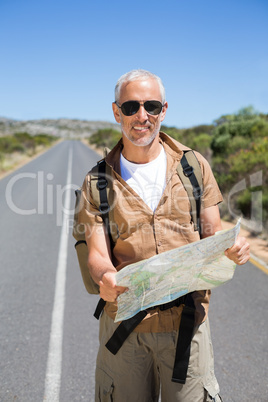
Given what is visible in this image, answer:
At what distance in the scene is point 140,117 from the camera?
5.78 feet

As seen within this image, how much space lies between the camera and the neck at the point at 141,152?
1.84 m

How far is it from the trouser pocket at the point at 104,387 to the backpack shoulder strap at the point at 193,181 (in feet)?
2.72

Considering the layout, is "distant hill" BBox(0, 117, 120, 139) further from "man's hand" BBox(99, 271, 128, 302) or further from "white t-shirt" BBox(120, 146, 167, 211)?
"man's hand" BBox(99, 271, 128, 302)

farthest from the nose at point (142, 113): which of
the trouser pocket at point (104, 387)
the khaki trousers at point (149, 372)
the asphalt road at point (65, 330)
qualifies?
the asphalt road at point (65, 330)

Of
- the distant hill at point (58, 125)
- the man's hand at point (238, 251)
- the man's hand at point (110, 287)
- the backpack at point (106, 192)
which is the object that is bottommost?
the man's hand at point (110, 287)

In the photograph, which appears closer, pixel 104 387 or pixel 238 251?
pixel 238 251

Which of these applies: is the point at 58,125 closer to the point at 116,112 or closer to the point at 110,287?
the point at 116,112

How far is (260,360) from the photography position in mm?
3367

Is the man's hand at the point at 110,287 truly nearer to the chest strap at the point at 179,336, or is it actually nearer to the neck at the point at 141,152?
the chest strap at the point at 179,336

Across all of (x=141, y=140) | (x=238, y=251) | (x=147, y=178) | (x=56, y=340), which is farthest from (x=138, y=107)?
(x=56, y=340)

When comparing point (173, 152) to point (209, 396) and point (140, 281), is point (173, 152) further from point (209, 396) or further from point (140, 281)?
point (209, 396)

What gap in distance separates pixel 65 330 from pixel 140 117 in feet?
9.43

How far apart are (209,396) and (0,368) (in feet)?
7.25

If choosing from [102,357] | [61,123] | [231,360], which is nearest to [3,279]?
[231,360]
